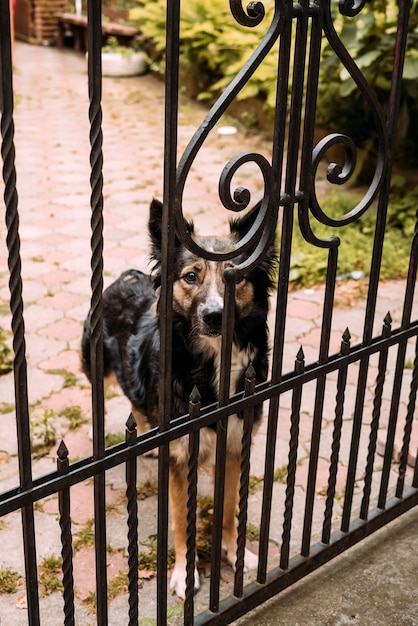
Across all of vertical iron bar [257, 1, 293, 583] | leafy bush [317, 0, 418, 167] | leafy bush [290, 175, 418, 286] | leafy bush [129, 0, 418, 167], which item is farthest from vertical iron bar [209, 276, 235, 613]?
leafy bush [129, 0, 418, 167]

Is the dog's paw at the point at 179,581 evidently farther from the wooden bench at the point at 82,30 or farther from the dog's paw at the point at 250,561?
the wooden bench at the point at 82,30

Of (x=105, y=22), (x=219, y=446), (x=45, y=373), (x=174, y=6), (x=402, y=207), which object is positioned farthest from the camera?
(x=105, y=22)

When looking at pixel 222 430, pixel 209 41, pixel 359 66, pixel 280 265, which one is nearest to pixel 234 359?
pixel 222 430

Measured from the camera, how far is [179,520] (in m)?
2.87

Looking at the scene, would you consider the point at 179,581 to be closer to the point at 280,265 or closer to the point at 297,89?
the point at 280,265

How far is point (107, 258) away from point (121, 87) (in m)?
9.42

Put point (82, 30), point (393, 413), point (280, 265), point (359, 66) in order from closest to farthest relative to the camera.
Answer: point (280, 265) → point (393, 413) → point (359, 66) → point (82, 30)

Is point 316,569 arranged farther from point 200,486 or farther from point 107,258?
point 107,258

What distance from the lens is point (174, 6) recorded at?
4.99 ft

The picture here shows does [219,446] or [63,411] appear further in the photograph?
[63,411]

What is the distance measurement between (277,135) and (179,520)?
169 cm

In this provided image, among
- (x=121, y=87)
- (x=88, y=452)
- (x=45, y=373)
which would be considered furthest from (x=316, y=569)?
(x=121, y=87)

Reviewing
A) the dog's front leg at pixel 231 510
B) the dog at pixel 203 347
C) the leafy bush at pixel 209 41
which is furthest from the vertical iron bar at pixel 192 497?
the leafy bush at pixel 209 41

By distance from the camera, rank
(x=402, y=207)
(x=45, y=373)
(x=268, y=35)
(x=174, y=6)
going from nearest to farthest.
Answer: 1. (x=174, y=6)
2. (x=268, y=35)
3. (x=45, y=373)
4. (x=402, y=207)
